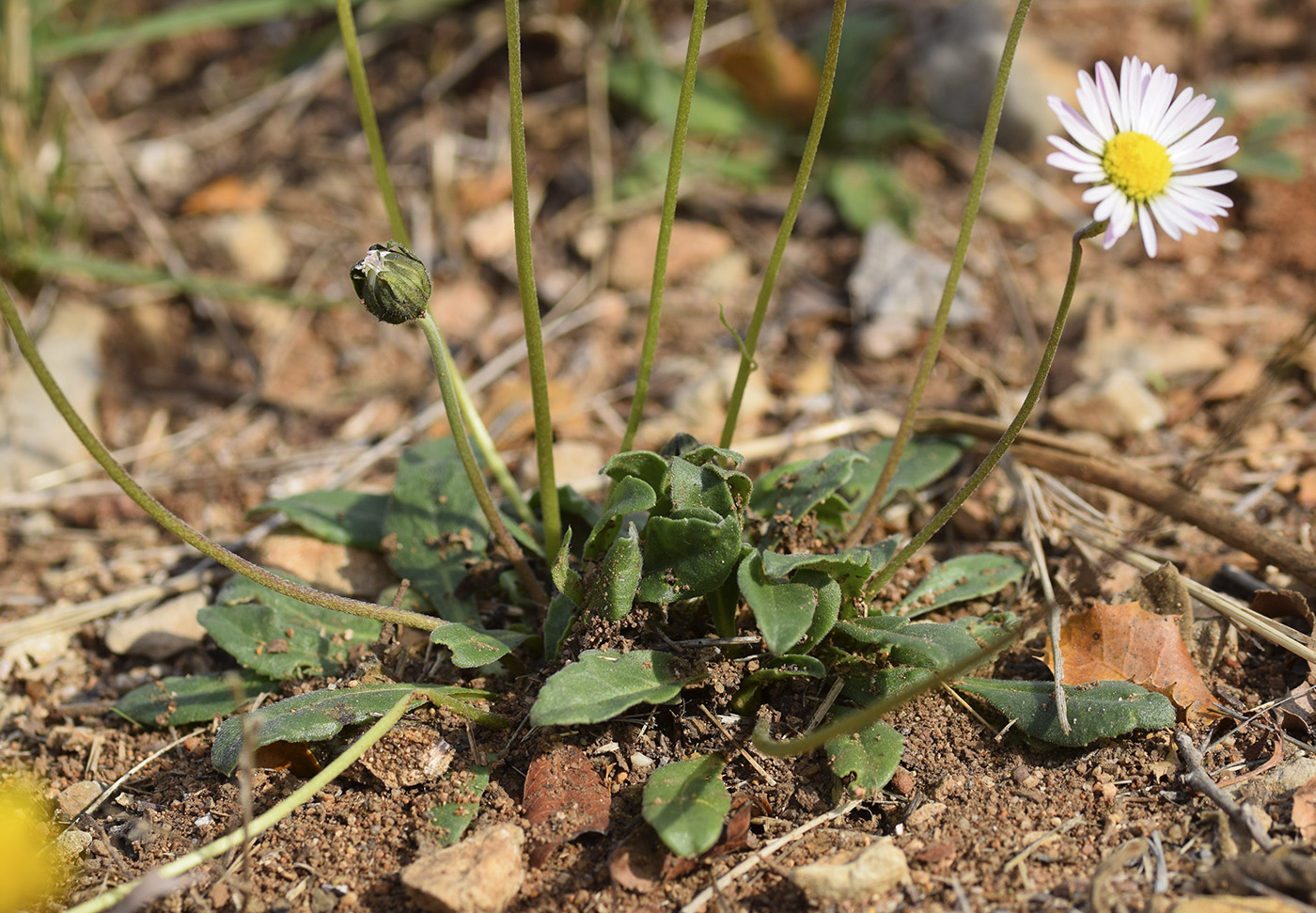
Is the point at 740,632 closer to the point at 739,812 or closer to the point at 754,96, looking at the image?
the point at 739,812

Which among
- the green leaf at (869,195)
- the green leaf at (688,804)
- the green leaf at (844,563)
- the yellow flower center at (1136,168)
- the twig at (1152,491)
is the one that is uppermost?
the green leaf at (869,195)

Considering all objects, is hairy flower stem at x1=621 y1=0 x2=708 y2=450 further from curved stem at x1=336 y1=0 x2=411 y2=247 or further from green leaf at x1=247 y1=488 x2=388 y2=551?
green leaf at x1=247 y1=488 x2=388 y2=551

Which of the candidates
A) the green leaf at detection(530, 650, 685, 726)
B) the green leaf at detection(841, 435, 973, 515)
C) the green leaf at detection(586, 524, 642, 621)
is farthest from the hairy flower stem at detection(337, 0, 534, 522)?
the green leaf at detection(841, 435, 973, 515)

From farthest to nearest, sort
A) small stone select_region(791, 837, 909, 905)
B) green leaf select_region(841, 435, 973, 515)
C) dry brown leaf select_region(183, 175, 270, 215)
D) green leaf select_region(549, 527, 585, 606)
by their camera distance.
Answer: dry brown leaf select_region(183, 175, 270, 215) → green leaf select_region(841, 435, 973, 515) → green leaf select_region(549, 527, 585, 606) → small stone select_region(791, 837, 909, 905)

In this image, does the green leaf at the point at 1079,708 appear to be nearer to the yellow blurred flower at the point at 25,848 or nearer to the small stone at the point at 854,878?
the small stone at the point at 854,878

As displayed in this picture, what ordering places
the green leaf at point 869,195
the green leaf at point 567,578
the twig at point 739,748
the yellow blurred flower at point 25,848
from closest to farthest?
the yellow blurred flower at point 25,848, the twig at point 739,748, the green leaf at point 567,578, the green leaf at point 869,195

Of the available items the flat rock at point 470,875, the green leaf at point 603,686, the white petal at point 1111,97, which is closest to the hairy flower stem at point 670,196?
the green leaf at point 603,686
